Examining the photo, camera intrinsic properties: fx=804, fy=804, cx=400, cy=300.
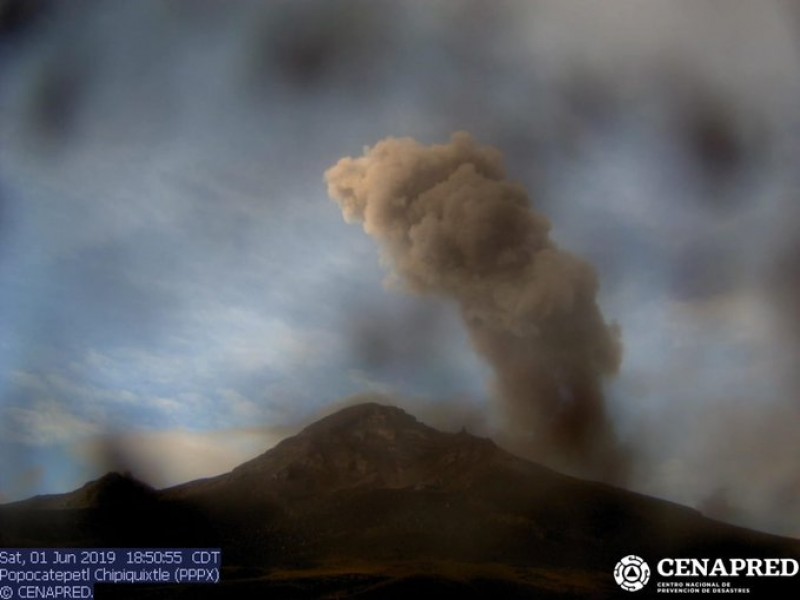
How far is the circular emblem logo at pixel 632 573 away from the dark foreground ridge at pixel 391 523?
110 mm

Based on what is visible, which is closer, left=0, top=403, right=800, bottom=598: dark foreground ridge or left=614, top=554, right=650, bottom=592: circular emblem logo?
left=614, top=554, right=650, bottom=592: circular emblem logo

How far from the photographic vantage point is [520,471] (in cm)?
1403

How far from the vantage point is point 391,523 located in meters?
13.6

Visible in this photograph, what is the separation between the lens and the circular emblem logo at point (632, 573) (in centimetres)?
1242

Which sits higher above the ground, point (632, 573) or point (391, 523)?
point (391, 523)

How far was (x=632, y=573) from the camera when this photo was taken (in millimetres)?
12477

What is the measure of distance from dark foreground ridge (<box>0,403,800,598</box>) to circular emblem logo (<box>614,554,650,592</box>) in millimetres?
110


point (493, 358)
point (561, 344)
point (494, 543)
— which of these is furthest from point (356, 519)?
point (561, 344)

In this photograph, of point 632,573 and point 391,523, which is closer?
point 632,573

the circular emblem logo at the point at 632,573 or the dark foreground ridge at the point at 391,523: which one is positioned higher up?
the dark foreground ridge at the point at 391,523

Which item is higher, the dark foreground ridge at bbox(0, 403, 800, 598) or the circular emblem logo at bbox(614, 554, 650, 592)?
the dark foreground ridge at bbox(0, 403, 800, 598)

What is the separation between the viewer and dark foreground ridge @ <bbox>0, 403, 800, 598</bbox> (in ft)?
42.0

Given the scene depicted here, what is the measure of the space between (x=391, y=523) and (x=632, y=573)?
394 centimetres

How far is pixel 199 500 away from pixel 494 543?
16.8ft
